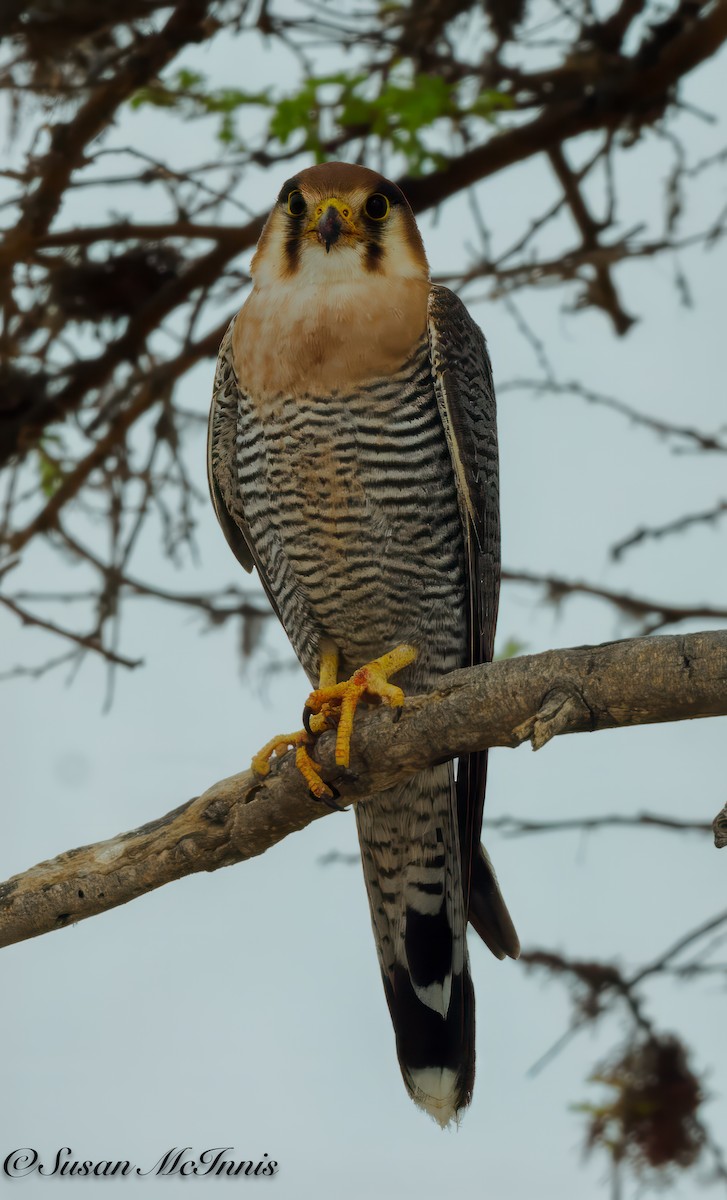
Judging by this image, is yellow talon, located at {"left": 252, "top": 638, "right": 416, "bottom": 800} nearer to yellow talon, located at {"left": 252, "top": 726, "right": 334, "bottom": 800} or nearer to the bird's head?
yellow talon, located at {"left": 252, "top": 726, "right": 334, "bottom": 800}

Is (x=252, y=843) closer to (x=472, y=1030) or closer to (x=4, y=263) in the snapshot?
(x=472, y=1030)

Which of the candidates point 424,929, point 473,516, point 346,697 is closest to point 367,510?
point 473,516

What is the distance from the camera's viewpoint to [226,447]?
3924 millimetres

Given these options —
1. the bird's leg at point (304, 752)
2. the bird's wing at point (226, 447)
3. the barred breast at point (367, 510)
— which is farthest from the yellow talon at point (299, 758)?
the bird's wing at point (226, 447)

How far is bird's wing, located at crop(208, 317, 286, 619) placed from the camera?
3865 mm

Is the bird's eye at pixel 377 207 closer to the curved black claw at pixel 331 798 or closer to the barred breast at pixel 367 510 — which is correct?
the barred breast at pixel 367 510

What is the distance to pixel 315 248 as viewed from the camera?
370 cm

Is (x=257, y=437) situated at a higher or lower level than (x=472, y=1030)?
higher

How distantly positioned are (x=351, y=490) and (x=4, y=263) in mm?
1687

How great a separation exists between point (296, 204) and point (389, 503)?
94 cm

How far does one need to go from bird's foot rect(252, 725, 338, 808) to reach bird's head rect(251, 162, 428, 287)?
4.15ft

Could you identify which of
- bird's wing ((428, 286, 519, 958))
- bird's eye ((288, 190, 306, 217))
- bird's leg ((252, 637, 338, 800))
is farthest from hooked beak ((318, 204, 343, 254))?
bird's leg ((252, 637, 338, 800))

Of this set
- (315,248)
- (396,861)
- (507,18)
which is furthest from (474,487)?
(507,18)

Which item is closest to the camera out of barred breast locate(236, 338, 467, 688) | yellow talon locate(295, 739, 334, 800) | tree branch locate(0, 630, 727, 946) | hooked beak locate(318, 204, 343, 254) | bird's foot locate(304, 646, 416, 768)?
tree branch locate(0, 630, 727, 946)
